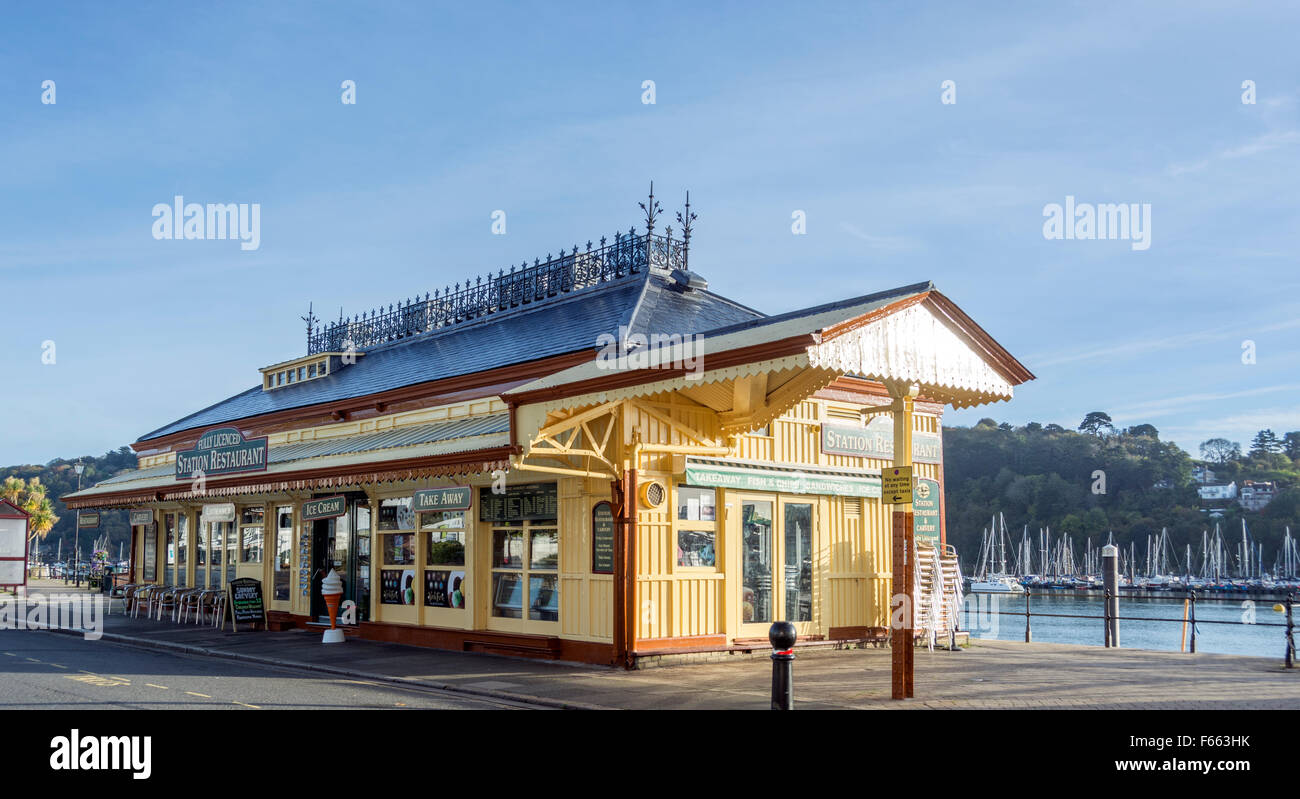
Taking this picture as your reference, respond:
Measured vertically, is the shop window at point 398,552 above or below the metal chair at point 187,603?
above

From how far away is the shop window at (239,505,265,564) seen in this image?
920 inches

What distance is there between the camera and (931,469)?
19.1 meters

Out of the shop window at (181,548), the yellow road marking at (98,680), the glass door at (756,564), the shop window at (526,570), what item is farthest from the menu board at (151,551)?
the glass door at (756,564)

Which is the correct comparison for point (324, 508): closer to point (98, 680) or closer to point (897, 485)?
point (98, 680)

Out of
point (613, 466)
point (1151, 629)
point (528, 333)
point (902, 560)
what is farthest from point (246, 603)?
point (1151, 629)

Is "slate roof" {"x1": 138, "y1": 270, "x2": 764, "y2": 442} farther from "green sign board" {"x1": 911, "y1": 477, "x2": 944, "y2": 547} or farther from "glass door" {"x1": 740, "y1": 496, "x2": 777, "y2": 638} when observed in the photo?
"green sign board" {"x1": 911, "y1": 477, "x2": 944, "y2": 547}

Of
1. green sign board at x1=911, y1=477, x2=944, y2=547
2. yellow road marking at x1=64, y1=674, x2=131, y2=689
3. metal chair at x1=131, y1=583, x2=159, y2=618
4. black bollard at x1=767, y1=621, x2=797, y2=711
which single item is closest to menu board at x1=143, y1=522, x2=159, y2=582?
metal chair at x1=131, y1=583, x2=159, y2=618

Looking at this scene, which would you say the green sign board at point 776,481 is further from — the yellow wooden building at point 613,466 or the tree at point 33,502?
the tree at point 33,502

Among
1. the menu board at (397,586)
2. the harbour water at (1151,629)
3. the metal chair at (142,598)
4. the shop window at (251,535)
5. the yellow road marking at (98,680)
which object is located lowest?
the harbour water at (1151,629)

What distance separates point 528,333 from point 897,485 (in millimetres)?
10348

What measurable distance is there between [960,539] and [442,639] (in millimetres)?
84173

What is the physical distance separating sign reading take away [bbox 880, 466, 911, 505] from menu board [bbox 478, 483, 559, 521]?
19.8 ft

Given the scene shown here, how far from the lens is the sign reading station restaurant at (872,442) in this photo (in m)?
17.6

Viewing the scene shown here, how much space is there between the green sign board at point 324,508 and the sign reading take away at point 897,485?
1142 cm
